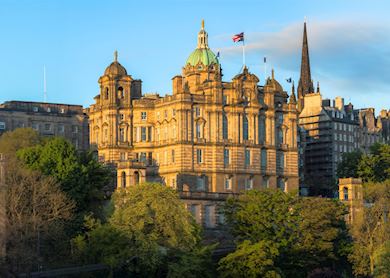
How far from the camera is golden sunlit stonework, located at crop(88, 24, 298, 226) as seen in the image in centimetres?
13162

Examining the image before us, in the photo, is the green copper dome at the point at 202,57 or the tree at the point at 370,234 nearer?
the tree at the point at 370,234

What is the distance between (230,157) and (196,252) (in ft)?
108

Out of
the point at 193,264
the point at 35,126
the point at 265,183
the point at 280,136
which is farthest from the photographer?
the point at 35,126

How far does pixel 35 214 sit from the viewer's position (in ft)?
344

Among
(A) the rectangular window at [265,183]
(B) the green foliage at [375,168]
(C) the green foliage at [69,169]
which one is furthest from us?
(B) the green foliage at [375,168]

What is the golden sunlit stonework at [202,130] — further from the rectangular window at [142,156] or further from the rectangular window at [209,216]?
the rectangular window at [209,216]

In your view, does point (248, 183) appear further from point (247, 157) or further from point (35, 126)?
point (35, 126)

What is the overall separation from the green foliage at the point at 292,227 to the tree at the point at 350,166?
34909mm

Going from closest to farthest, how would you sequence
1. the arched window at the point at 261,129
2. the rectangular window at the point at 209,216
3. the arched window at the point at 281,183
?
the rectangular window at the point at 209,216, the arched window at the point at 261,129, the arched window at the point at 281,183

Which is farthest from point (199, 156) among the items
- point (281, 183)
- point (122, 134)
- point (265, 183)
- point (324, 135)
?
point (324, 135)

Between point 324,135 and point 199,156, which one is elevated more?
point 324,135

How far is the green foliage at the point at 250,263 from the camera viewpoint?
101188 millimetres

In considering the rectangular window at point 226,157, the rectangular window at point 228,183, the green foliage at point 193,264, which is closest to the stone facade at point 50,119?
the rectangular window at point 226,157

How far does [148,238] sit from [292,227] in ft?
66.7
